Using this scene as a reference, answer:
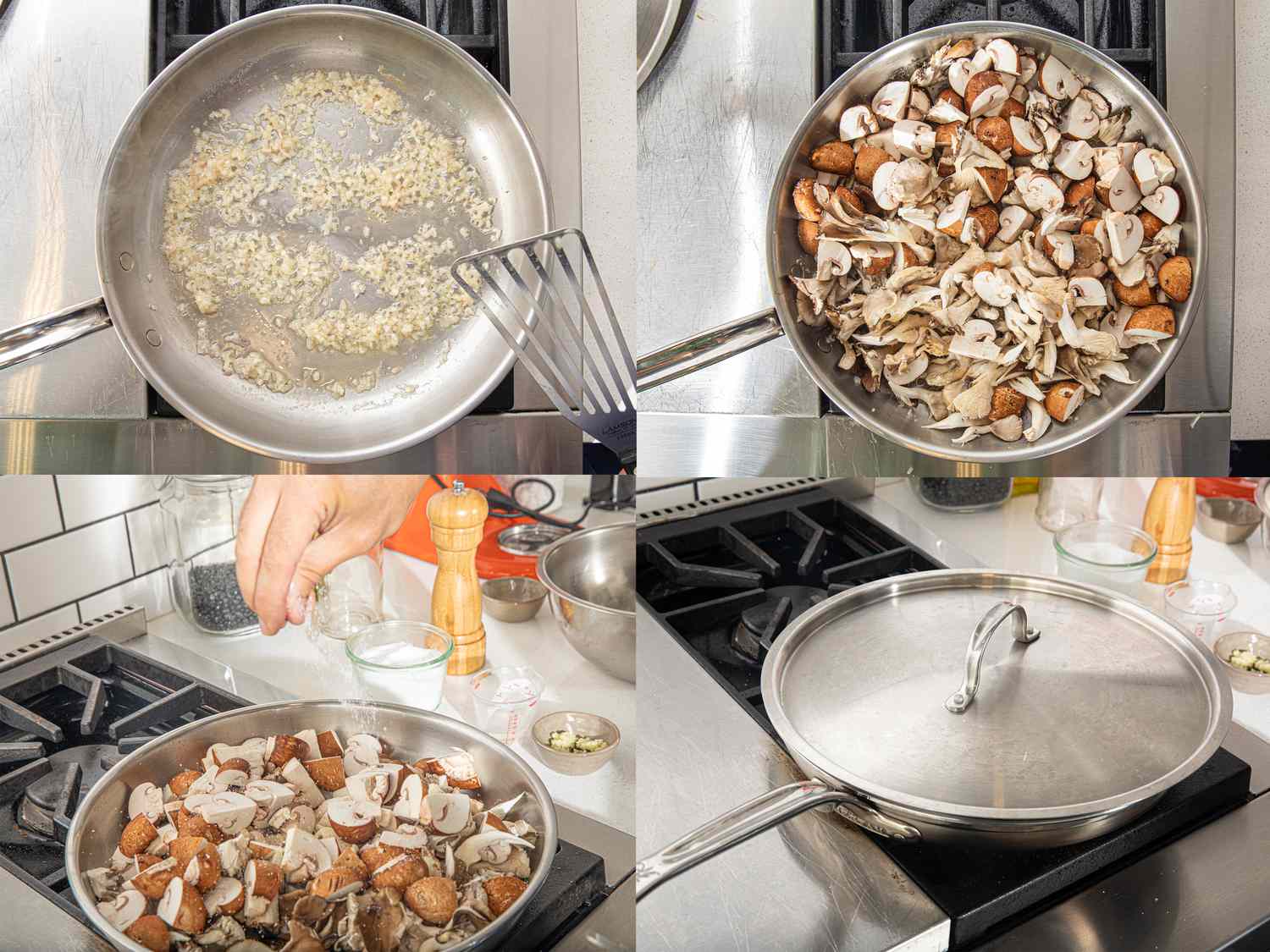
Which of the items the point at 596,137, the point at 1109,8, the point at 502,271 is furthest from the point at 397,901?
the point at 1109,8

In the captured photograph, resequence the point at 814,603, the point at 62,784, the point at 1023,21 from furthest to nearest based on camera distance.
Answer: the point at 1023,21 < the point at 814,603 < the point at 62,784

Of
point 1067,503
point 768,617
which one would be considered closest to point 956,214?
point 1067,503

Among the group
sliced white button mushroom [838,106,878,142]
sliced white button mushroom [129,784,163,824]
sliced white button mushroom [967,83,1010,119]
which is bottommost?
sliced white button mushroom [129,784,163,824]

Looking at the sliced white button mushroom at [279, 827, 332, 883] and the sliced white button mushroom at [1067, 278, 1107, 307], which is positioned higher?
the sliced white button mushroom at [1067, 278, 1107, 307]

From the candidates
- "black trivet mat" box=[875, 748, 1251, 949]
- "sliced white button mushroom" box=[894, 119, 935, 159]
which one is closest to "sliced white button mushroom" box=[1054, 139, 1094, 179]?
"sliced white button mushroom" box=[894, 119, 935, 159]

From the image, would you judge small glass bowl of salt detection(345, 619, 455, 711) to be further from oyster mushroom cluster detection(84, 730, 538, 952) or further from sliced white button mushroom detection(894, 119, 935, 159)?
sliced white button mushroom detection(894, 119, 935, 159)

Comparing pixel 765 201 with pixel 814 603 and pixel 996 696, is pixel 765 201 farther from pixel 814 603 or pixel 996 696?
pixel 996 696

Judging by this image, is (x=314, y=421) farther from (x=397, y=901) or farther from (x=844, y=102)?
(x=844, y=102)
